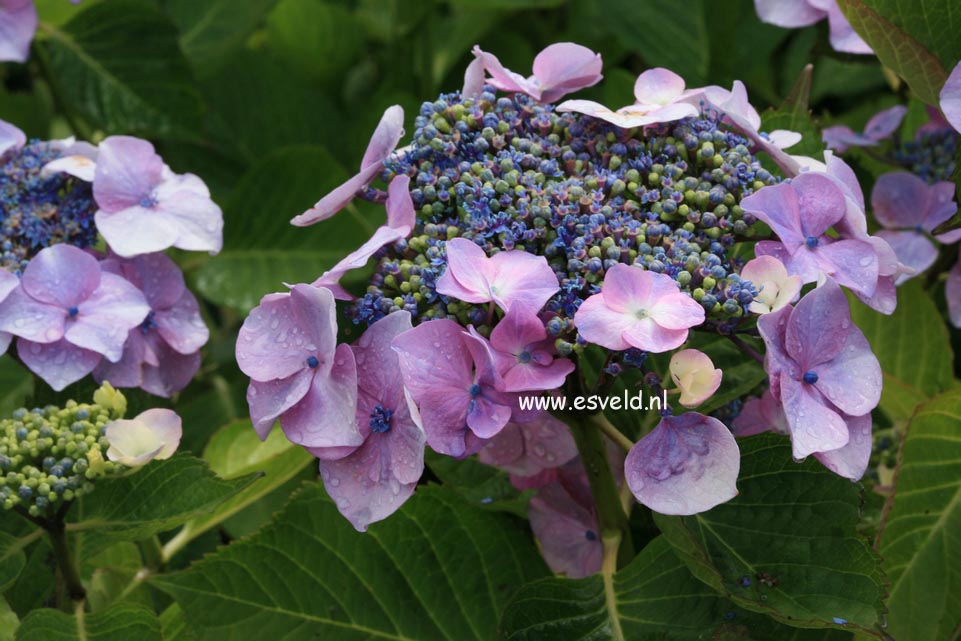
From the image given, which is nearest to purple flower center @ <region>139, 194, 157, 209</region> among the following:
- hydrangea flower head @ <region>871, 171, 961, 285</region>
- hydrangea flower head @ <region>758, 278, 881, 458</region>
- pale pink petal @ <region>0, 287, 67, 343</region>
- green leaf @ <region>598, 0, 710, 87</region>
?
pale pink petal @ <region>0, 287, 67, 343</region>

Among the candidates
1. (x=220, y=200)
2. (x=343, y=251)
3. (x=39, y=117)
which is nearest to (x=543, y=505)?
(x=343, y=251)

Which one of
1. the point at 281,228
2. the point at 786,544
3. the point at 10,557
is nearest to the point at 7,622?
the point at 10,557

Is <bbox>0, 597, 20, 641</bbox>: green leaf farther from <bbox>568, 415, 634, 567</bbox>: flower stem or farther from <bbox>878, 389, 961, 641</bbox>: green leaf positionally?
<bbox>878, 389, 961, 641</bbox>: green leaf

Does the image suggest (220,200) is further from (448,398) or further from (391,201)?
(448,398)

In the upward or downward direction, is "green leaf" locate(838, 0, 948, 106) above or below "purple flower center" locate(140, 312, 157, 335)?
above

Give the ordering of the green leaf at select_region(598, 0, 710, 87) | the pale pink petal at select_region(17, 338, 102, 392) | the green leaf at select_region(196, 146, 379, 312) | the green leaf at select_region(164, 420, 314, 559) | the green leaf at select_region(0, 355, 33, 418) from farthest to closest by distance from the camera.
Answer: the green leaf at select_region(598, 0, 710, 87) → the green leaf at select_region(196, 146, 379, 312) → the green leaf at select_region(0, 355, 33, 418) → the green leaf at select_region(164, 420, 314, 559) → the pale pink petal at select_region(17, 338, 102, 392)

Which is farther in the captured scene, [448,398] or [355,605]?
[355,605]
